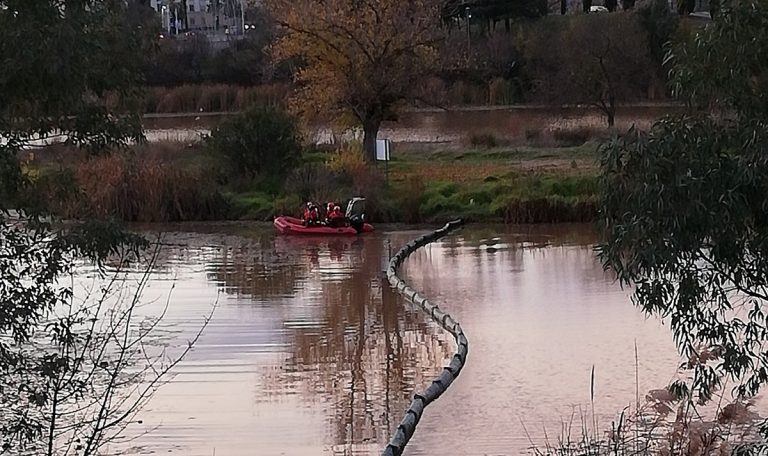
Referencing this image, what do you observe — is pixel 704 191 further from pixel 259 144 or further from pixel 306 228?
pixel 259 144

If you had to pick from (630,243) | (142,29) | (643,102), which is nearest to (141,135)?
(142,29)

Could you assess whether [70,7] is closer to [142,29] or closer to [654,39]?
[142,29]

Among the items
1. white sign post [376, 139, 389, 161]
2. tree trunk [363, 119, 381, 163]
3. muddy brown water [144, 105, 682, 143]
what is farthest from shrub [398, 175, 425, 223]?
muddy brown water [144, 105, 682, 143]

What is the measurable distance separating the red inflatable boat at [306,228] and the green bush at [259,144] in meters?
4.22

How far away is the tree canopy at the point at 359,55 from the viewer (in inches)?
1382

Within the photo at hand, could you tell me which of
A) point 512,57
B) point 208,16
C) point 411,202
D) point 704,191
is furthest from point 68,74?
point 208,16

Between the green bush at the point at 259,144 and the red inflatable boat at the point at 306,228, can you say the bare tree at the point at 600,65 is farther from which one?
the red inflatable boat at the point at 306,228

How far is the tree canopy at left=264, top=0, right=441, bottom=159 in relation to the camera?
35094 millimetres

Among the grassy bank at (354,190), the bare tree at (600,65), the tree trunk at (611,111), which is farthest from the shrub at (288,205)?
the bare tree at (600,65)

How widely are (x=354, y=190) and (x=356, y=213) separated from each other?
2728mm

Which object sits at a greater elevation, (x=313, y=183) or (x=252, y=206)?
(x=313, y=183)

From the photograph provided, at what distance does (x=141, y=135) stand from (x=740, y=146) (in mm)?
3654

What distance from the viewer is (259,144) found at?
32.3 m

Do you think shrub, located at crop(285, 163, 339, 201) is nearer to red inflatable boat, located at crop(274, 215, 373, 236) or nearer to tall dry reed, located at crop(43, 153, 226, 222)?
tall dry reed, located at crop(43, 153, 226, 222)
